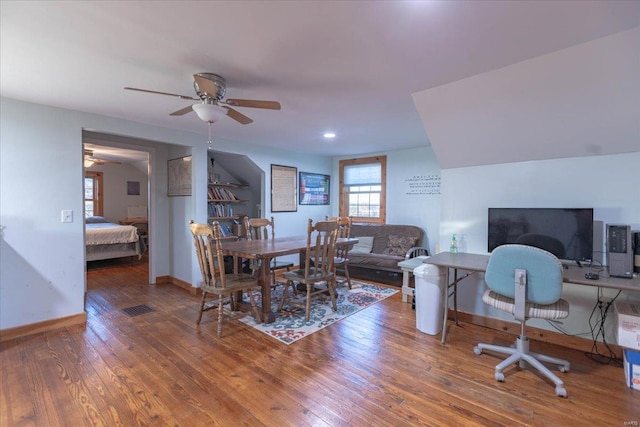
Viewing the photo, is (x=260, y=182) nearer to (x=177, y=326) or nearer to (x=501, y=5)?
(x=177, y=326)

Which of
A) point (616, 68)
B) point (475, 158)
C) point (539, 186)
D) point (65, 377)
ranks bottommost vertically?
point (65, 377)

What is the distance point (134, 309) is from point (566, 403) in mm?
3995

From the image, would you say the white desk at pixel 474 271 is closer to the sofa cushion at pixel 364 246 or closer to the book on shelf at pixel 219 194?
the sofa cushion at pixel 364 246

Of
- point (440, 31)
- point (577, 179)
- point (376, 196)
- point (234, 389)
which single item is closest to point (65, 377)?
point (234, 389)

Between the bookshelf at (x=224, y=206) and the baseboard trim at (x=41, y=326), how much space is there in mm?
2074

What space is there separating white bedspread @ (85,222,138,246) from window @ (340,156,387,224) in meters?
4.18

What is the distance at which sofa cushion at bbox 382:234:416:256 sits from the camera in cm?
480

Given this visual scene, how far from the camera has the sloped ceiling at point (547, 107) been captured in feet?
6.09

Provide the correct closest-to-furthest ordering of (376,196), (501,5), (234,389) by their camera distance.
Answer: (501,5) < (234,389) < (376,196)

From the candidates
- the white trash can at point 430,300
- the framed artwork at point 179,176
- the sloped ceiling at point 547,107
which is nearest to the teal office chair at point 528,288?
the white trash can at point 430,300

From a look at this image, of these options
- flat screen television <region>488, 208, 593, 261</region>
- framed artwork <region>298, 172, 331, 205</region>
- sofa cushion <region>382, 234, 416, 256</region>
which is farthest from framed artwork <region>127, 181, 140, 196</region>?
flat screen television <region>488, 208, 593, 261</region>

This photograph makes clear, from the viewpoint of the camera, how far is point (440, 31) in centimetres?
158

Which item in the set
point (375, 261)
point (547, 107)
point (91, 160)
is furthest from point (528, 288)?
point (91, 160)

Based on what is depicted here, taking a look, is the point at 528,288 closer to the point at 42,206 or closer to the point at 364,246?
the point at 364,246
